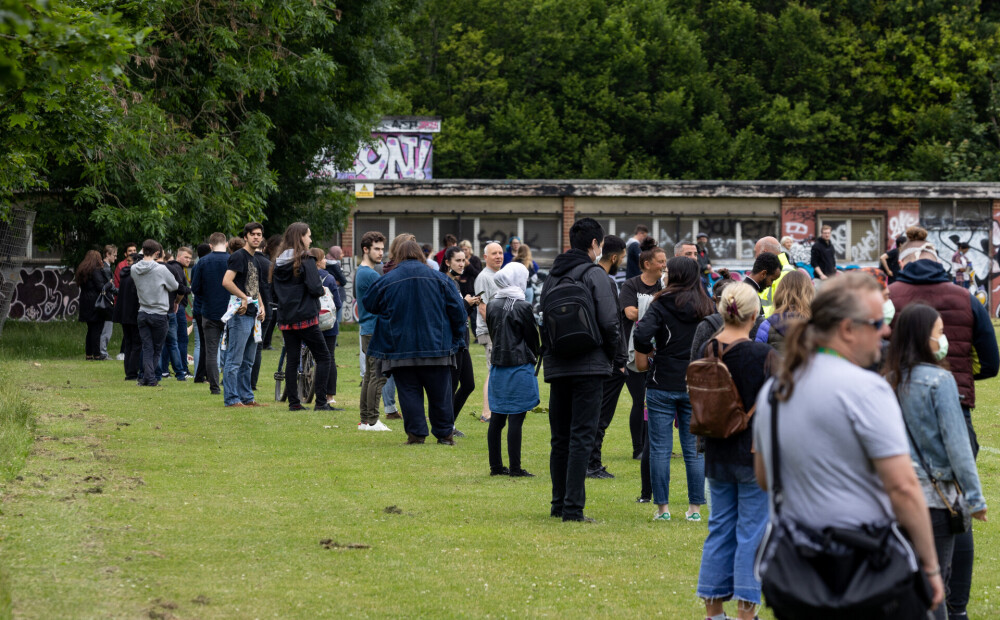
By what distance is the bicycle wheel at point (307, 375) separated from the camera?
1533cm

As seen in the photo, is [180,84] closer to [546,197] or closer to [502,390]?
[546,197]

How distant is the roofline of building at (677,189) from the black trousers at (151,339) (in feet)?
52.7

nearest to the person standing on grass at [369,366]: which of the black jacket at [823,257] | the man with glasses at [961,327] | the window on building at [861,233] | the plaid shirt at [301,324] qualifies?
the plaid shirt at [301,324]

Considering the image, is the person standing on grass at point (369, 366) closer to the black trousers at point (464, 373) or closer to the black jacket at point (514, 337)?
the black trousers at point (464, 373)

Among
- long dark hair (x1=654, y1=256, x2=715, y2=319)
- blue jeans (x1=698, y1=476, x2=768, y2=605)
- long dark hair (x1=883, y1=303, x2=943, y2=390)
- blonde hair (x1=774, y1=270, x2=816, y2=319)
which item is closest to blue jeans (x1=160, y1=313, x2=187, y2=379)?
long dark hair (x1=654, y1=256, x2=715, y2=319)

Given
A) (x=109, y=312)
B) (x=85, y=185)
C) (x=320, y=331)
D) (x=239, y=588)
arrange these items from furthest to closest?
1. (x=85, y=185)
2. (x=109, y=312)
3. (x=320, y=331)
4. (x=239, y=588)

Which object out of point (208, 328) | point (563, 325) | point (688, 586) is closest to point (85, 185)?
point (208, 328)

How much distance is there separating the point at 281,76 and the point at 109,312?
675 cm

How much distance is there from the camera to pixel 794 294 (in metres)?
7.28

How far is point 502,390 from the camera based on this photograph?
394 inches

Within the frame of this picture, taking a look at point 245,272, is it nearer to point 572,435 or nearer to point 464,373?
point 464,373

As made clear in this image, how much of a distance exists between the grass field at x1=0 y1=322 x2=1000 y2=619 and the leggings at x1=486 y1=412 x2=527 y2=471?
20cm

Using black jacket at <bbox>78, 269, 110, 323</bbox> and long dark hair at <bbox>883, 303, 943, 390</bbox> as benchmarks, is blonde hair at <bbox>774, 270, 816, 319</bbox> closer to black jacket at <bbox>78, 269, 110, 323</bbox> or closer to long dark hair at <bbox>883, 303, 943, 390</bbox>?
long dark hair at <bbox>883, 303, 943, 390</bbox>

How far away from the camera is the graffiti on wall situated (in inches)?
1347
